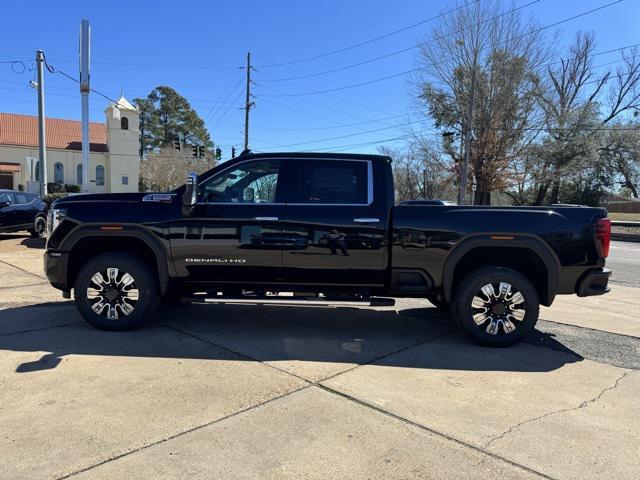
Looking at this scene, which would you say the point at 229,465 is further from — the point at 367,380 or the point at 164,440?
the point at 367,380

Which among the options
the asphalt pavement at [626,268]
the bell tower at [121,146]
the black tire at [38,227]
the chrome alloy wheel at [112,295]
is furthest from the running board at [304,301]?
the bell tower at [121,146]

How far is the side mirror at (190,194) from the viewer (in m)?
5.20

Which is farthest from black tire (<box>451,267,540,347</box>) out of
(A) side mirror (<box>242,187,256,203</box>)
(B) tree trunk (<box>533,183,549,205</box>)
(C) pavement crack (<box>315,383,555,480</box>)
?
(B) tree trunk (<box>533,183,549,205</box>)

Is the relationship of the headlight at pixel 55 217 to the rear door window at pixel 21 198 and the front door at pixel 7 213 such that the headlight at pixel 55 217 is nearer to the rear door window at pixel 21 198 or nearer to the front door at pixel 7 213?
the front door at pixel 7 213

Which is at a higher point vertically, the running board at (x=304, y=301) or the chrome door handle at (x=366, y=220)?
the chrome door handle at (x=366, y=220)

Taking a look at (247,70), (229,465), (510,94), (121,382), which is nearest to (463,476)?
(229,465)

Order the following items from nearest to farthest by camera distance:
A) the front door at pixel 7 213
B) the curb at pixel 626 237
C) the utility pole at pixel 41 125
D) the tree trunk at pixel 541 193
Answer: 1. the front door at pixel 7 213
2. the utility pole at pixel 41 125
3. the curb at pixel 626 237
4. the tree trunk at pixel 541 193

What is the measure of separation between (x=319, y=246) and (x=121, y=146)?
56.3 m

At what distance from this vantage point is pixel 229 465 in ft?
9.77

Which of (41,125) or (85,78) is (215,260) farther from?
(41,125)

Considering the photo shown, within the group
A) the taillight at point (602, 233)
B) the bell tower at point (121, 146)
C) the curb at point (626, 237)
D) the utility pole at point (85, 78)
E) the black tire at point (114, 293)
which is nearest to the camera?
the taillight at point (602, 233)

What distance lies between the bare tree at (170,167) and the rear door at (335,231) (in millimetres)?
57867

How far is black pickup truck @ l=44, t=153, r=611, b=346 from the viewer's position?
526cm

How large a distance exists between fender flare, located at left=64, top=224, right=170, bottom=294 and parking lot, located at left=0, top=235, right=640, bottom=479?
2.48 ft
